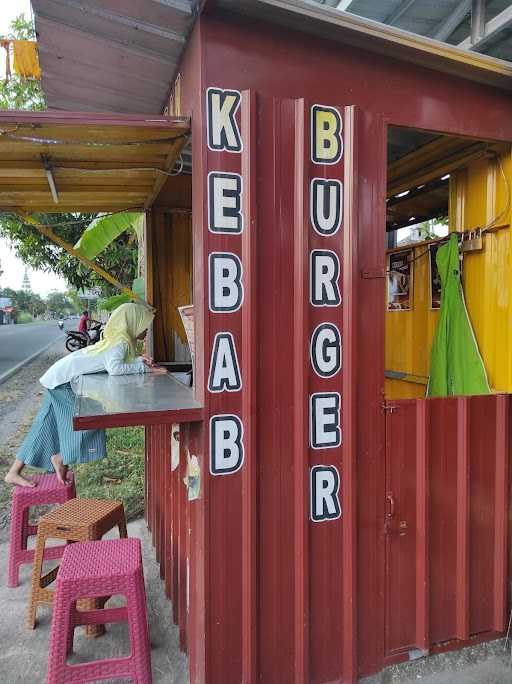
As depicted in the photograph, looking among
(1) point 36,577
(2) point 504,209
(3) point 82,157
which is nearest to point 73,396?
(1) point 36,577

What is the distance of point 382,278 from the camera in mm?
2652

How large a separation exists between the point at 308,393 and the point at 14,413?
9.35 metres

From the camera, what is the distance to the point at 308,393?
8.37 ft

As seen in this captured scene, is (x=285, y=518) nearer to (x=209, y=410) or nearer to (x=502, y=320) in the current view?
(x=209, y=410)

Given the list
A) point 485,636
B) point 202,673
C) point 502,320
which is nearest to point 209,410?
point 202,673

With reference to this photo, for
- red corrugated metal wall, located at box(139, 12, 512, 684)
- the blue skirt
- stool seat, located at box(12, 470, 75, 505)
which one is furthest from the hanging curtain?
stool seat, located at box(12, 470, 75, 505)

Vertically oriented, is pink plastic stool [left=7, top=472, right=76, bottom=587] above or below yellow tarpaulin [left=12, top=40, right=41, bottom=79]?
below

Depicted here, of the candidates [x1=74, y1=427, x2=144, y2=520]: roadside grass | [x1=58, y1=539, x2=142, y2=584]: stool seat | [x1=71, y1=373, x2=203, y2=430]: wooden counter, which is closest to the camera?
[x1=71, y1=373, x2=203, y2=430]: wooden counter

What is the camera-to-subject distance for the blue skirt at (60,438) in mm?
3668

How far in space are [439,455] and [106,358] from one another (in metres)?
2.31

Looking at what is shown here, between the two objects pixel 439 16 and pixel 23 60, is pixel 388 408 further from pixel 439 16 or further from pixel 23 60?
pixel 23 60

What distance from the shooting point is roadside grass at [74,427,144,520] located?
5323 mm

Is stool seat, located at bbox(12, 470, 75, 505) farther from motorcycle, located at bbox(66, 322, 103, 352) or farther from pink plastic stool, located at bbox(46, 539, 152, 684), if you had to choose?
motorcycle, located at bbox(66, 322, 103, 352)

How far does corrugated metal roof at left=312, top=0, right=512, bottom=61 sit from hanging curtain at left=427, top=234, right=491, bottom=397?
1232mm
